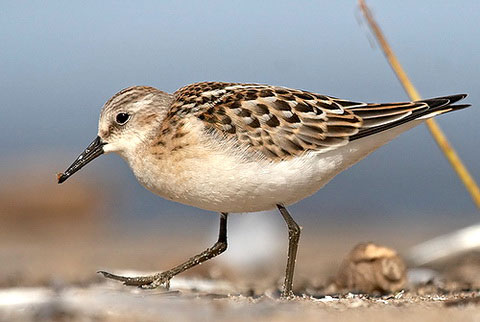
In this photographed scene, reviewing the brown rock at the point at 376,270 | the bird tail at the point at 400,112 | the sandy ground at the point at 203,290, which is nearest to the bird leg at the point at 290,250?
the sandy ground at the point at 203,290

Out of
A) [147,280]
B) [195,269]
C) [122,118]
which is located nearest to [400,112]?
[122,118]

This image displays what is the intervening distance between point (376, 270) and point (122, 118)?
2.06 metres

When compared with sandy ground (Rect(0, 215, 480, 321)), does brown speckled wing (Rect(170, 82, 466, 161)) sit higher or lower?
higher

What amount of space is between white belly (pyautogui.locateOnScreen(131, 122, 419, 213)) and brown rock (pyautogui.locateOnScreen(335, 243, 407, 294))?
0.75 m

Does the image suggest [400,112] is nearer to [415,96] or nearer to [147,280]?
[415,96]

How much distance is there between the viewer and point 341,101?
5969 millimetres

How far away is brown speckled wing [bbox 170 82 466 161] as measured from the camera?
540 cm

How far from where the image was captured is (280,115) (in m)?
5.59

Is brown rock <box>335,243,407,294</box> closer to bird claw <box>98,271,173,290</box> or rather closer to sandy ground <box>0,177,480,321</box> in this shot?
sandy ground <box>0,177,480,321</box>

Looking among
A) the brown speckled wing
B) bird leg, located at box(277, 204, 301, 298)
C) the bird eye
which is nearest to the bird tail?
the brown speckled wing

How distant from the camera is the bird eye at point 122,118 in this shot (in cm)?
573

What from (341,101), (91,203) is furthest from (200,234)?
(341,101)

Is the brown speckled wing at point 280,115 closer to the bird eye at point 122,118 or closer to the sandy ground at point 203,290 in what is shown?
the bird eye at point 122,118

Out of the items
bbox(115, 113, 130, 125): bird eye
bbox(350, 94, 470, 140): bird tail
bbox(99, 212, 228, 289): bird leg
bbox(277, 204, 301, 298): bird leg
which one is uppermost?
bbox(115, 113, 130, 125): bird eye
